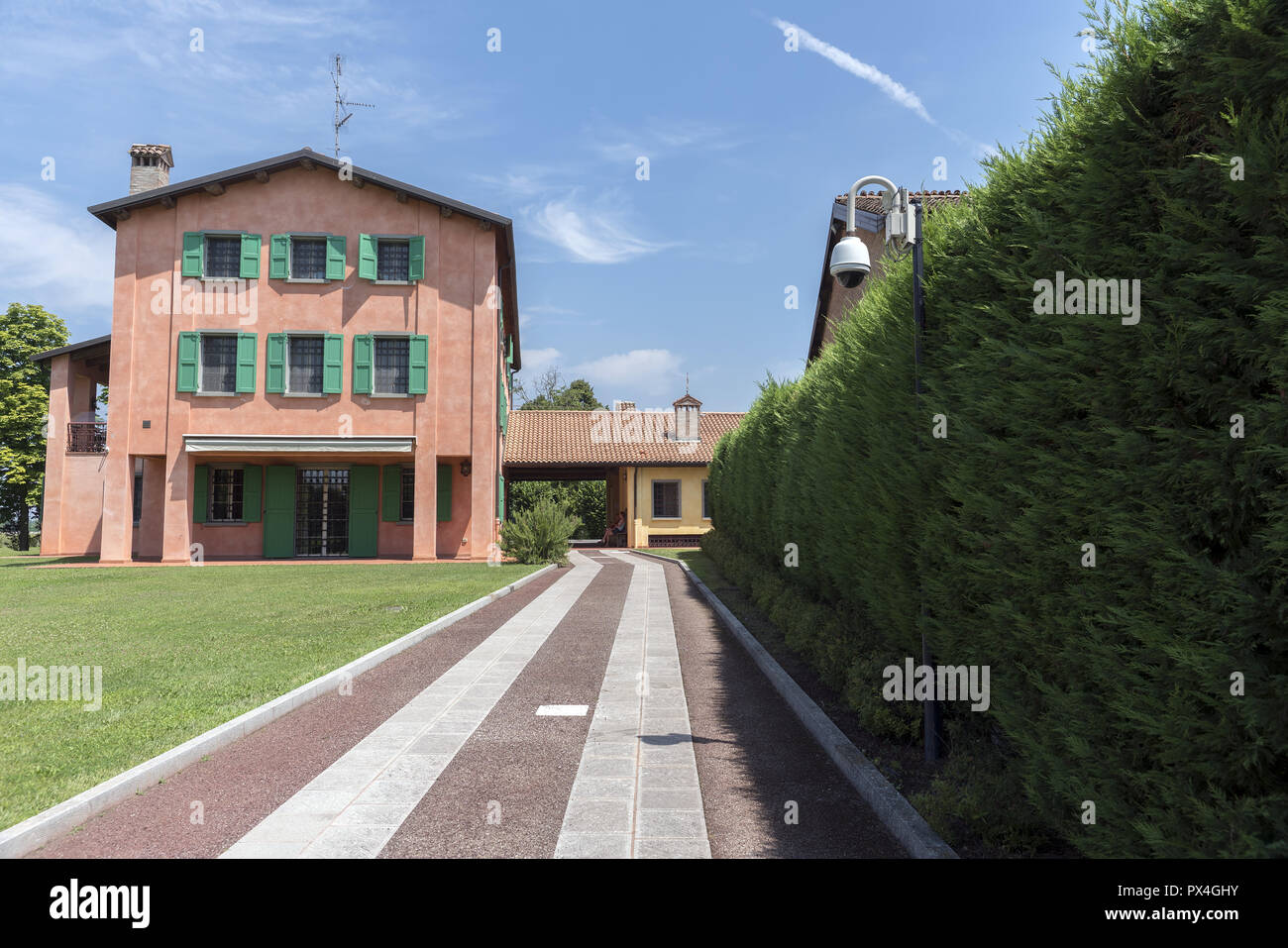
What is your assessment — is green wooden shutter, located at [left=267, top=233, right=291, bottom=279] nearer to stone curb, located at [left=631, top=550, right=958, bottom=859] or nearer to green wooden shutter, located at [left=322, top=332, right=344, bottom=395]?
green wooden shutter, located at [left=322, top=332, right=344, bottom=395]

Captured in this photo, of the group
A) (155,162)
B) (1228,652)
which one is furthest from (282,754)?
(155,162)

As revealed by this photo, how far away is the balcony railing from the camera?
24.2 m

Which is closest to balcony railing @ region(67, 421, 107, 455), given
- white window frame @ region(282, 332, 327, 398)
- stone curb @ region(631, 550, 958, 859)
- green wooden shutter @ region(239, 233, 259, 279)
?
green wooden shutter @ region(239, 233, 259, 279)

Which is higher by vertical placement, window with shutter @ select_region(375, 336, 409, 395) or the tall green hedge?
window with shutter @ select_region(375, 336, 409, 395)

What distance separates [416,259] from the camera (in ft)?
69.7

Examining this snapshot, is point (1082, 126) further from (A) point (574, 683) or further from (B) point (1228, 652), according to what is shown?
(A) point (574, 683)

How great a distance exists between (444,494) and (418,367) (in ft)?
13.0

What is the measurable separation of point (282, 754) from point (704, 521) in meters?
26.7

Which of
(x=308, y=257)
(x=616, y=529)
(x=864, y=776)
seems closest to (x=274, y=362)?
(x=308, y=257)

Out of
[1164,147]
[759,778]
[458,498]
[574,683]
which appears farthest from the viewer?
[458,498]

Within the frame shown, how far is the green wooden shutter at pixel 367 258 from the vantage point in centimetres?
2102

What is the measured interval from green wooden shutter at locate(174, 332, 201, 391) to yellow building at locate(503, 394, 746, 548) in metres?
12.2

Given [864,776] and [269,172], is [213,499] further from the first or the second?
[864,776]

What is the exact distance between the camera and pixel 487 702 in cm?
639
